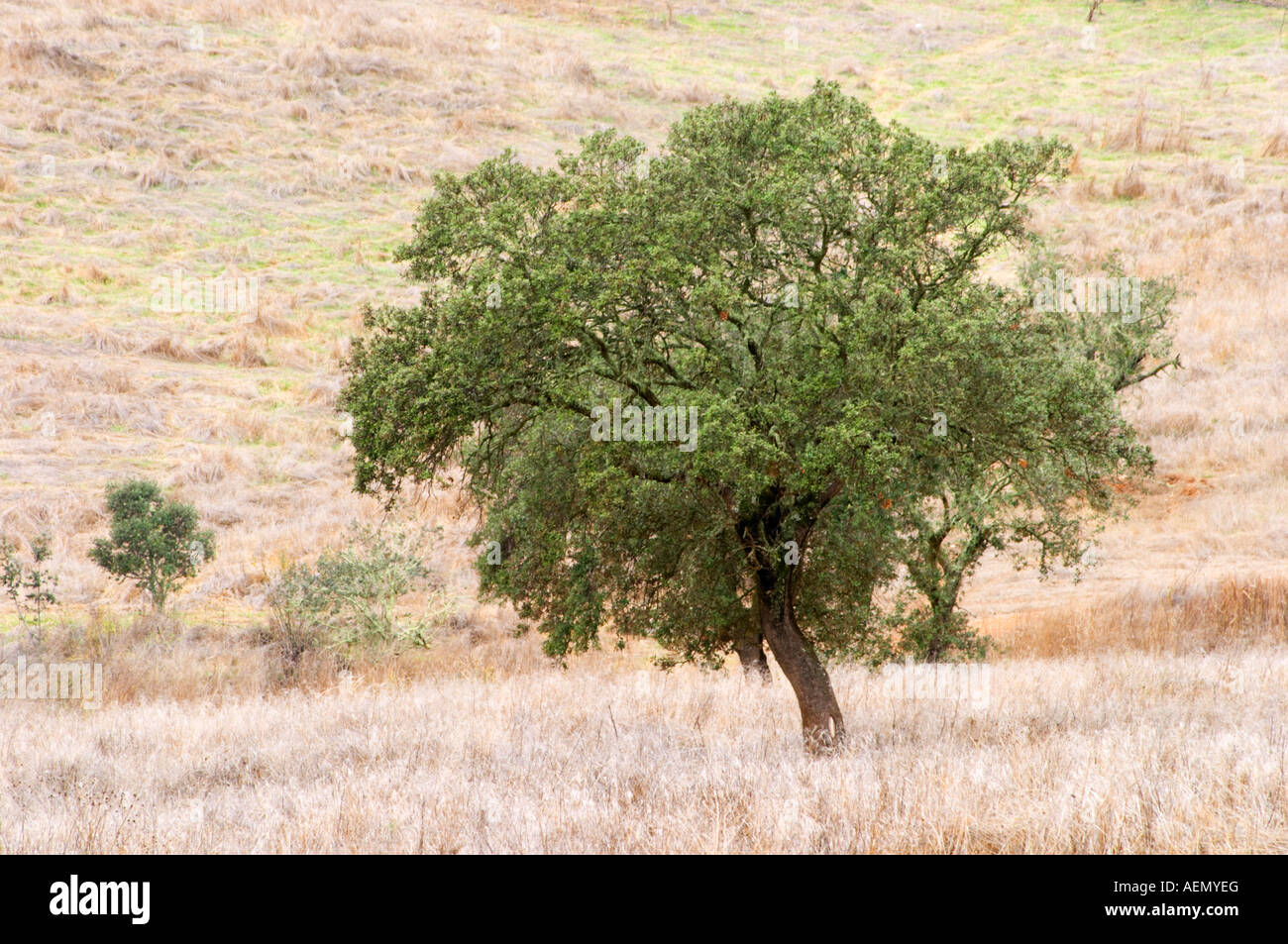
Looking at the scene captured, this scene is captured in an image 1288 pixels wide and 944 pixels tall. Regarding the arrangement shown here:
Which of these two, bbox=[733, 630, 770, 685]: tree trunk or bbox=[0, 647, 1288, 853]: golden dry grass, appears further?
bbox=[733, 630, 770, 685]: tree trunk

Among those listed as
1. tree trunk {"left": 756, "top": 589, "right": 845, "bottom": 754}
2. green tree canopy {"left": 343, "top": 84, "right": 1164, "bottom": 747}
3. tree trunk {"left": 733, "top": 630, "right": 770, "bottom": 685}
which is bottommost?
tree trunk {"left": 733, "top": 630, "right": 770, "bottom": 685}

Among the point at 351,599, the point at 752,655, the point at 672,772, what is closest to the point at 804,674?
the point at 672,772

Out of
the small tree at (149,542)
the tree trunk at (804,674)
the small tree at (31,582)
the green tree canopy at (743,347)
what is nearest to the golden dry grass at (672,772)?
the tree trunk at (804,674)

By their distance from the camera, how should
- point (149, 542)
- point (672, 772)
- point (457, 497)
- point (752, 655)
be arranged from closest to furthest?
1. point (672, 772)
2. point (752, 655)
3. point (457, 497)
4. point (149, 542)

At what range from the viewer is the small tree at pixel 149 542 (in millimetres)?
23031

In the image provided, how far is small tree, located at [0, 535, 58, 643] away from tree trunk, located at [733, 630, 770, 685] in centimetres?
1387

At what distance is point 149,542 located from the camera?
2311cm

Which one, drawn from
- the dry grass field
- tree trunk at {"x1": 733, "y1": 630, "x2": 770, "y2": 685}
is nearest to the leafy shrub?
the dry grass field

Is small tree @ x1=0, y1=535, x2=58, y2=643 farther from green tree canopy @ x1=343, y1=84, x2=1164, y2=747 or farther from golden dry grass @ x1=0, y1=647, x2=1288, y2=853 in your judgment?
green tree canopy @ x1=343, y1=84, x2=1164, y2=747

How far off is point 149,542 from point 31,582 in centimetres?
292

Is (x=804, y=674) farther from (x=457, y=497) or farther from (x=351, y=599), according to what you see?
(x=351, y=599)

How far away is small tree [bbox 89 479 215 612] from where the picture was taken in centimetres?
2303
